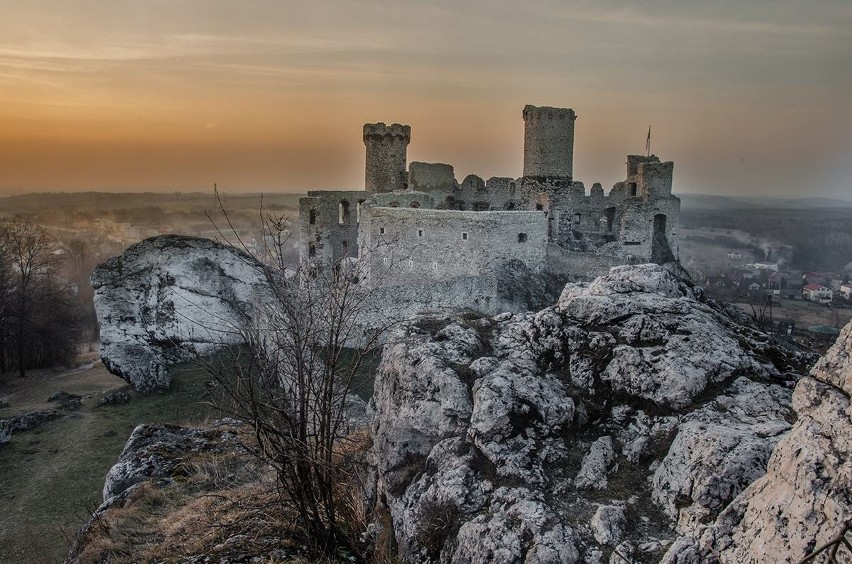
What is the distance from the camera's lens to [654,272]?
7562 millimetres

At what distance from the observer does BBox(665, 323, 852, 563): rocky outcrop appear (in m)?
3.15

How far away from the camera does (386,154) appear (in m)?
30.8

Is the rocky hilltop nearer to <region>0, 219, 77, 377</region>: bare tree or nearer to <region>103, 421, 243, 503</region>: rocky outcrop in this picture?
<region>103, 421, 243, 503</region>: rocky outcrop

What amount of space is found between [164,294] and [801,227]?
72639mm

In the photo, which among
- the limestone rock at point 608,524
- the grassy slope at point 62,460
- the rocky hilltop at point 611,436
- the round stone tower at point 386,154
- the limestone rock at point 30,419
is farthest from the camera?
the round stone tower at point 386,154

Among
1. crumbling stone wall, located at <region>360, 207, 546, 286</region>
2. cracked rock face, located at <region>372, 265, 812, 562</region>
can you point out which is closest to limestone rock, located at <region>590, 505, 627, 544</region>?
cracked rock face, located at <region>372, 265, 812, 562</region>

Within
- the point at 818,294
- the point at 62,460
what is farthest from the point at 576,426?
the point at 818,294

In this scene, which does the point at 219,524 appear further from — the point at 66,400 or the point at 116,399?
the point at 66,400

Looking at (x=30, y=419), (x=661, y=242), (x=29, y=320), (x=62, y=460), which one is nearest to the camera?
(x=62, y=460)

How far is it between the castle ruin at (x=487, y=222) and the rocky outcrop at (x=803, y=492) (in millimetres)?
14185

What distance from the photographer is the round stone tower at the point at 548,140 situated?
1081 inches

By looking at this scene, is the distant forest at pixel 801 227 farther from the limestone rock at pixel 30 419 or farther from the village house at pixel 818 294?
the limestone rock at pixel 30 419

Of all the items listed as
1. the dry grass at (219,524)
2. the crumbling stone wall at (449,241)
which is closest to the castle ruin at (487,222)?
the crumbling stone wall at (449,241)

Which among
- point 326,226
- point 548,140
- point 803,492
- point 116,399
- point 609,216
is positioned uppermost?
point 548,140
